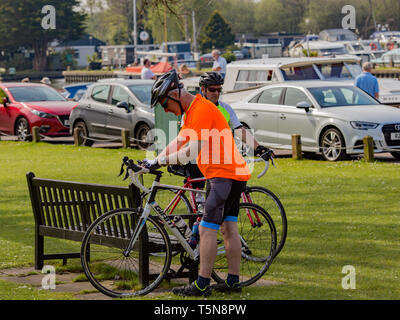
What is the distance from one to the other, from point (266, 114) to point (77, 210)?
11.3 meters

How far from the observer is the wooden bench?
7.54 metres

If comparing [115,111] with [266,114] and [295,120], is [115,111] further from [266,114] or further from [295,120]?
[295,120]

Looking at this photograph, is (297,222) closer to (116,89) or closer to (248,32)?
(116,89)

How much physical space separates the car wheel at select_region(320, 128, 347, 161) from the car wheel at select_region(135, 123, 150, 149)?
5271 mm

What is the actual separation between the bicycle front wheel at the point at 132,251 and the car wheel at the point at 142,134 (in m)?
14.3

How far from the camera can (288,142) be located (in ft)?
62.6

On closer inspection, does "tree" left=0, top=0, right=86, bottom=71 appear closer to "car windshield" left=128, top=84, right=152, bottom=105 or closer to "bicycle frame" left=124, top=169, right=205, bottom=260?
"car windshield" left=128, top=84, right=152, bottom=105

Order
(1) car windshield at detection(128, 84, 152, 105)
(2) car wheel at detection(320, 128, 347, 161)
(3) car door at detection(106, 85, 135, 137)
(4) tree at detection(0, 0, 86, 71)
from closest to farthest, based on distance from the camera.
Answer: (2) car wheel at detection(320, 128, 347, 161), (1) car windshield at detection(128, 84, 152, 105), (3) car door at detection(106, 85, 135, 137), (4) tree at detection(0, 0, 86, 71)

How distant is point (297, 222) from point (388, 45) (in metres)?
70.1

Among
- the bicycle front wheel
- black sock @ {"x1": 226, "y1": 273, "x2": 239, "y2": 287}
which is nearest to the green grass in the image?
black sock @ {"x1": 226, "y1": 273, "x2": 239, "y2": 287}

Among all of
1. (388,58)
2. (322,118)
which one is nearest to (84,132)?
(322,118)

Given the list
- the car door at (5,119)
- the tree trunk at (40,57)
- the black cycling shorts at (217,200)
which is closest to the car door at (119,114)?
the car door at (5,119)

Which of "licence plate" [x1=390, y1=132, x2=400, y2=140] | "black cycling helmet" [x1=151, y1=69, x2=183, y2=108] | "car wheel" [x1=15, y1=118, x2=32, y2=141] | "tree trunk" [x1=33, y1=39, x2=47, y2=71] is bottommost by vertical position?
"tree trunk" [x1=33, y1=39, x2=47, y2=71]

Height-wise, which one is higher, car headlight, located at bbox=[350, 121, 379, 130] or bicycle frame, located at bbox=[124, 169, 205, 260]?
bicycle frame, located at bbox=[124, 169, 205, 260]
